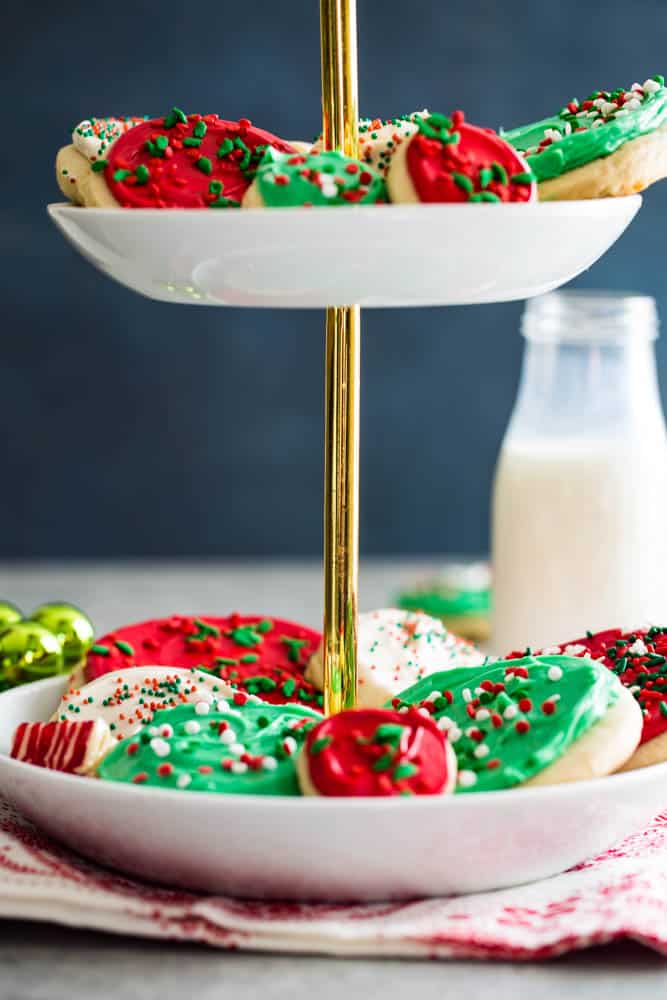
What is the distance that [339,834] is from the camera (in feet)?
2.11

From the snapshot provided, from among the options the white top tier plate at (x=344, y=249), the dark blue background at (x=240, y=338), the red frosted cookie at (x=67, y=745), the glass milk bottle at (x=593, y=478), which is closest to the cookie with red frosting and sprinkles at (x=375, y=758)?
the red frosted cookie at (x=67, y=745)

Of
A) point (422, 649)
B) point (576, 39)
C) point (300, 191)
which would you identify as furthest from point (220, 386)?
point (300, 191)

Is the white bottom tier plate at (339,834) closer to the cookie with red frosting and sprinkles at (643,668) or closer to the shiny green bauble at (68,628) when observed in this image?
the cookie with red frosting and sprinkles at (643,668)

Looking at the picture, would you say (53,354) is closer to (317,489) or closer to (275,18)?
(317,489)

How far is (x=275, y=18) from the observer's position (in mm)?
2178

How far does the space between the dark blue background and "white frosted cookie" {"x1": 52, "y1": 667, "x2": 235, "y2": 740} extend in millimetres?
1480

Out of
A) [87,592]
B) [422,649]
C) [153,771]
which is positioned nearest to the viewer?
[153,771]

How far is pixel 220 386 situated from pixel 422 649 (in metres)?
1.38

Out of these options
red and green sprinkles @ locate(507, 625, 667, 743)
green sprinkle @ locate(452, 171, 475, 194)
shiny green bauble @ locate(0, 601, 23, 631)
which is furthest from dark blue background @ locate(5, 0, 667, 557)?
green sprinkle @ locate(452, 171, 475, 194)

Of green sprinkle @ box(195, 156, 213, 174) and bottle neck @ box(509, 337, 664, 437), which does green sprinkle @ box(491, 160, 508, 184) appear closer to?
green sprinkle @ box(195, 156, 213, 174)

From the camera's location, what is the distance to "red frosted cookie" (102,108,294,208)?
73 centimetres

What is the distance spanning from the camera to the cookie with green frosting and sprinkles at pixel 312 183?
70 centimetres

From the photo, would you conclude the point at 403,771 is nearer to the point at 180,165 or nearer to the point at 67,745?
the point at 67,745

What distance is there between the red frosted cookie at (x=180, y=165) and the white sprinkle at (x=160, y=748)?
0.28 m
